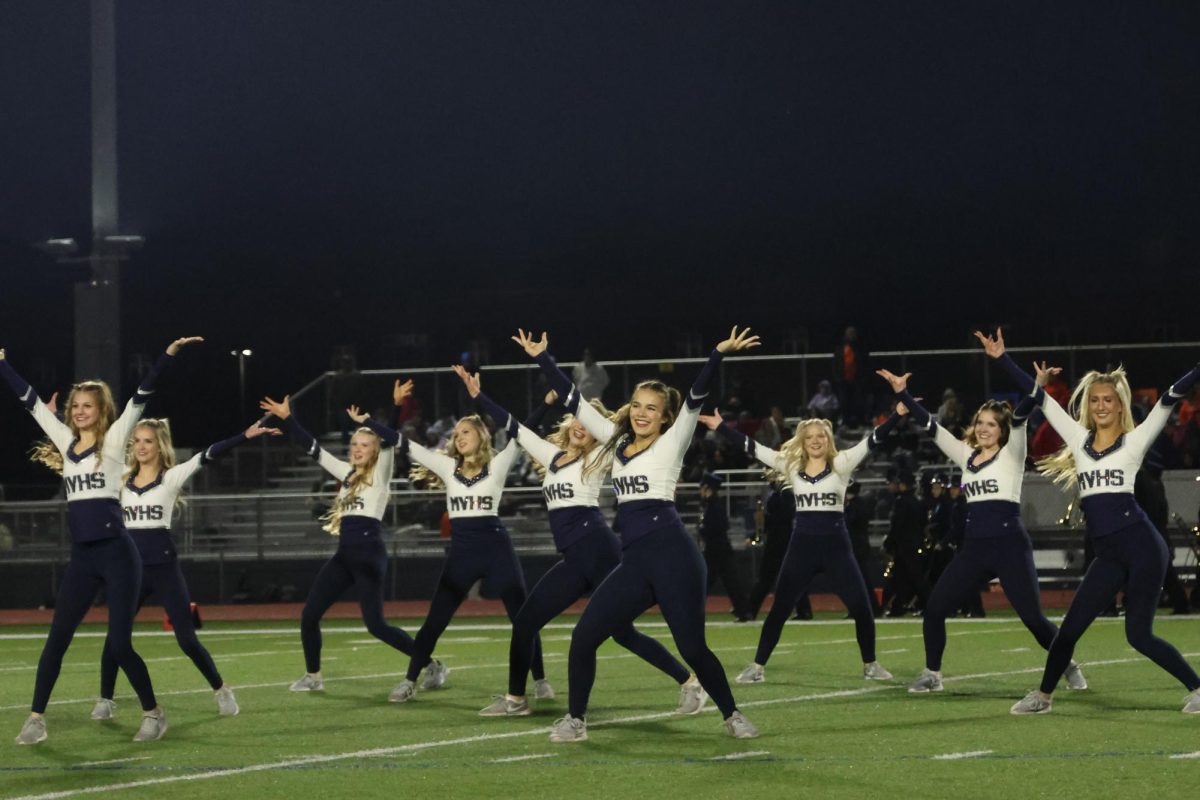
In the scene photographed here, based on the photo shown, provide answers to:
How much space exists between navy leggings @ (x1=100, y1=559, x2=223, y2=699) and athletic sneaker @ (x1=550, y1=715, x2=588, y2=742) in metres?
2.65

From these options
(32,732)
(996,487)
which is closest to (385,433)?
(32,732)

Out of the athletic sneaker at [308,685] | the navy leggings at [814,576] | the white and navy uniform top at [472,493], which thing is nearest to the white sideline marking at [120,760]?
the white and navy uniform top at [472,493]

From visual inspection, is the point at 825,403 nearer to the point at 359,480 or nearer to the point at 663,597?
the point at 359,480

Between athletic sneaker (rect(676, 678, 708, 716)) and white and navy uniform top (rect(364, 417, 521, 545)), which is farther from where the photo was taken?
white and navy uniform top (rect(364, 417, 521, 545))

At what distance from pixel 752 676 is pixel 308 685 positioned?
133 inches

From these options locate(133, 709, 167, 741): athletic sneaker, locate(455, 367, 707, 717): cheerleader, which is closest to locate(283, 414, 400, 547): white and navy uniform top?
locate(455, 367, 707, 717): cheerleader

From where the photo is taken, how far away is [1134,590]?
34.5 feet

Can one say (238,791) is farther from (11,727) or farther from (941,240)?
(941,240)

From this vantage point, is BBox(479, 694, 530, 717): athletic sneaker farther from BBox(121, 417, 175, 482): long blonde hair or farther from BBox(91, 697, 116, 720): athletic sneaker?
BBox(121, 417, 175, 482): long blonde hair

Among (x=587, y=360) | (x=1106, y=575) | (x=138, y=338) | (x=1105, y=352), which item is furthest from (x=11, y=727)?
(x=138, y=338)

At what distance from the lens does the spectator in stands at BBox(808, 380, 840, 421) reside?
30.2 metres

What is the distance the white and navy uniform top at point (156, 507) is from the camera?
12.0m

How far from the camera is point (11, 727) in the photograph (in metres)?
11.4

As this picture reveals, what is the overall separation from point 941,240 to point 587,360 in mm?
16612
